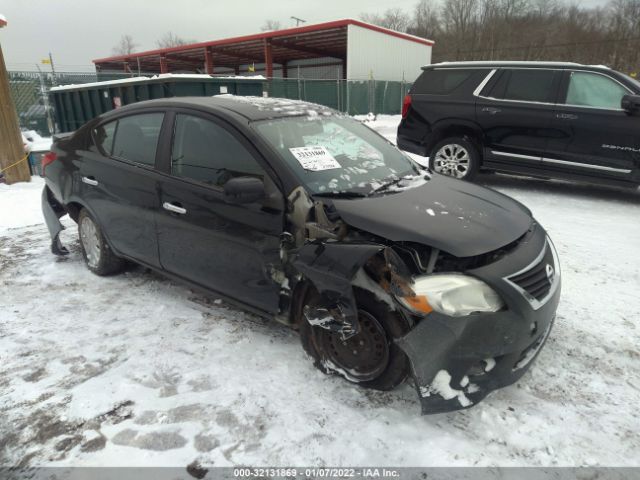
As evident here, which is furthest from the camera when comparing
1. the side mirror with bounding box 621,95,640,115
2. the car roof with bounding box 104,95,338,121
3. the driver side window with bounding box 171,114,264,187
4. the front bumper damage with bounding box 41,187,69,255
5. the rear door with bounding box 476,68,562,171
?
the rear door with bounding box 476,68,562,171

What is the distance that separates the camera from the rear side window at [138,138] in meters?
3.42

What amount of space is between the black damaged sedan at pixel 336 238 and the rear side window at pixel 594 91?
4063mm

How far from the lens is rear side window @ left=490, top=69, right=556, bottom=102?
642 cm

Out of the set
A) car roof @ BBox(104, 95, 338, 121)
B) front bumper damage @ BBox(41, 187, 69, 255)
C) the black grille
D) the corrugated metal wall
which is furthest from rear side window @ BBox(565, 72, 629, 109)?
the corrugated metal wall

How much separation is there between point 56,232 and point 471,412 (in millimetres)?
4220

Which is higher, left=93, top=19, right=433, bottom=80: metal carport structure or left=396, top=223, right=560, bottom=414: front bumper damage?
left=93, top=19, right=433, bottom=80: metal carport structure

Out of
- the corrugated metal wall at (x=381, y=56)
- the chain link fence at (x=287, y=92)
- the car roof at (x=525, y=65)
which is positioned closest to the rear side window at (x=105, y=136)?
the car roof at (x=525, y=65)

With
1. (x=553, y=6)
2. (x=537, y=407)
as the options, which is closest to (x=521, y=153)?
(x=537, y=407)

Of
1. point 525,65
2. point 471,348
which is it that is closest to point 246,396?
point 471,348

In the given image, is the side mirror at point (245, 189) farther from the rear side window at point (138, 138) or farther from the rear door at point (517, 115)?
the rear door at point (517, 115)

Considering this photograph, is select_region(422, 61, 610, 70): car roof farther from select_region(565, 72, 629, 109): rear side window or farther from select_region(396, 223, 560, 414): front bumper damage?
select_region(396, 223, 560, 414): front bumper damage

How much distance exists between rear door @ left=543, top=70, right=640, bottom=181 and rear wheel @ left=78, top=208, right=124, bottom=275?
19.0 ft

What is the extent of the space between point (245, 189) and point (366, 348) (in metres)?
1.14

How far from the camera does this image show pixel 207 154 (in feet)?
10.1
